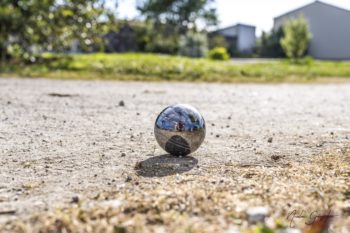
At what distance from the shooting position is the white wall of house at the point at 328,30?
43.4 meters

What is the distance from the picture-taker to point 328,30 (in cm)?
4769

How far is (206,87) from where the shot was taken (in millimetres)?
14031

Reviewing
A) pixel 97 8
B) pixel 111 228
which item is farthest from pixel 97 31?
pixel 111 228

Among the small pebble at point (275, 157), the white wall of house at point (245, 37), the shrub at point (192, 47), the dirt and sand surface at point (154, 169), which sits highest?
the white wall of house at point (245, 37)

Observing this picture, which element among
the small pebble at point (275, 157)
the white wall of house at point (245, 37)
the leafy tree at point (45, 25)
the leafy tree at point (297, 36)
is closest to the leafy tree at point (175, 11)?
the white wall of house at point (245, 37)

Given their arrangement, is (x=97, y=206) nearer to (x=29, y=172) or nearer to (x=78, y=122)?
(x=29, y=172)

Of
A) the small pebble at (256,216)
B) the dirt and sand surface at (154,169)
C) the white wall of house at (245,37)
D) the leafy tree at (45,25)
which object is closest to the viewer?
the small pebble at (256,216)

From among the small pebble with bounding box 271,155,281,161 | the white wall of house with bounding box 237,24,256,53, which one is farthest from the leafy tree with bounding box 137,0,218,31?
the small pebble with bounding box 271,155,281,161

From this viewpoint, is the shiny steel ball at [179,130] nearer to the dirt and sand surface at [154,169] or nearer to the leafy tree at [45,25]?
the dirt and sand surface at [154,169]

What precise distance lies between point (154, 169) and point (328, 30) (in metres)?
47.4

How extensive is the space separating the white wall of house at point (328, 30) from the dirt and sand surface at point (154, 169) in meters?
36.2

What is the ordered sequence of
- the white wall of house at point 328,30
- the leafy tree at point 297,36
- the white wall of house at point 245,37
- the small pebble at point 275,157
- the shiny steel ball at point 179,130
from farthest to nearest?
the white wall of house at point 245,37 → the white wall of house at point 328,30 → the leafy tree at point 297,36 → the small pebble at point 275,157 → the shiny steel ball at point 179,130

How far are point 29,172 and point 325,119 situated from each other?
5.91 metres

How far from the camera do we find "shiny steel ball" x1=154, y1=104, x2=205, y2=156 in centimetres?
488
